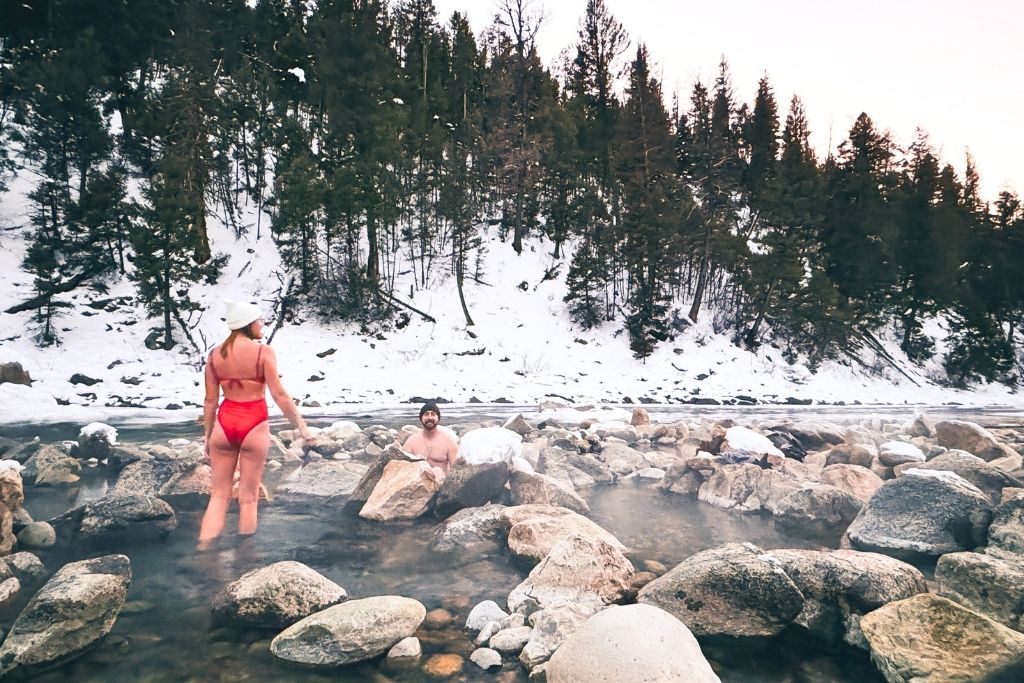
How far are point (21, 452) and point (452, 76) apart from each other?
1219 inches

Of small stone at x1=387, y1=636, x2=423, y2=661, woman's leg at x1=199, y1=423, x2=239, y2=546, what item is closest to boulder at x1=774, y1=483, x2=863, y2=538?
small stone at x1=387, y1=636, x2=423, y2=661

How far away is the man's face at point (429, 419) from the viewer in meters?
6.69

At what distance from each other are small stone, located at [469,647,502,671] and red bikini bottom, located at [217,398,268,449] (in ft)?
8.58

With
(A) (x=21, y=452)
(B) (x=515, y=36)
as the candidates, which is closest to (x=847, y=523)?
(A) (x=21, y=452)

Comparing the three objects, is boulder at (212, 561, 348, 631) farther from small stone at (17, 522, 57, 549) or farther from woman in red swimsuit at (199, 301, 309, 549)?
small stone at (17, 522, 57, 549)

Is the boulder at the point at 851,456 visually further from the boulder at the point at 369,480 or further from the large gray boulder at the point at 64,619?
the large gray boulder at the point at 64,619

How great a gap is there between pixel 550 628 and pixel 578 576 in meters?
0.57

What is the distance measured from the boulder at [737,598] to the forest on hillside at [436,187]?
61.4ft

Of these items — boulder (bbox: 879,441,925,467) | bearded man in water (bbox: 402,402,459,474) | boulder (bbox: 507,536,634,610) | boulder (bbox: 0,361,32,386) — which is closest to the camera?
boulder (bbox: 507,536,634,610)

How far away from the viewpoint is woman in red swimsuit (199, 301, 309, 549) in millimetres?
4340

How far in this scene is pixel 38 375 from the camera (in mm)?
14477

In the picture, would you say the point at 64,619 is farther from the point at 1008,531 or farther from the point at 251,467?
the point at 1008,531

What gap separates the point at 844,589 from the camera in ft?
11.1

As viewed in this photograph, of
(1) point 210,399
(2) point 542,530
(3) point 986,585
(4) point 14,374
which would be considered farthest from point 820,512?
(4) point 14,374
